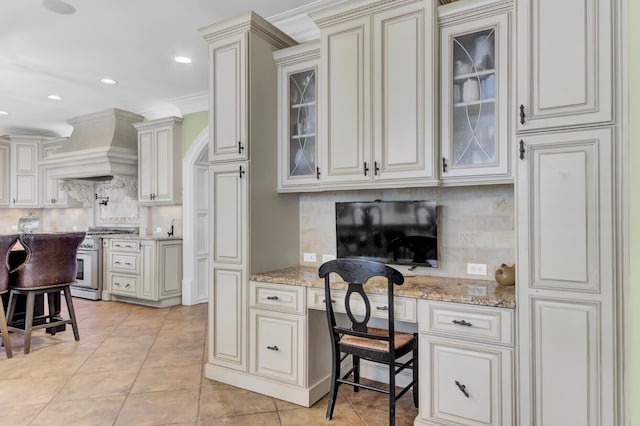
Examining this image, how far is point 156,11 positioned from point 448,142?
8.46 ft

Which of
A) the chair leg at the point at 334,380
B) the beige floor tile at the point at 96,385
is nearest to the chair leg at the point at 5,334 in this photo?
the beige floor tile at the point at 96,385

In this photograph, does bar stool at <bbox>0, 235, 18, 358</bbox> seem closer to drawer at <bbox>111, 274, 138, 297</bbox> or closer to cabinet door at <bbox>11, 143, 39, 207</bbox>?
drawer at <bbox>111, 274, 138, 297</bbox>

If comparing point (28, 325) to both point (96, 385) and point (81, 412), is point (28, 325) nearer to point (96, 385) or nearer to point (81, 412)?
point (96, 385)

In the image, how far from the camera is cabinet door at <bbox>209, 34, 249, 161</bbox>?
2988 millimetres

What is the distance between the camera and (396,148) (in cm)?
265

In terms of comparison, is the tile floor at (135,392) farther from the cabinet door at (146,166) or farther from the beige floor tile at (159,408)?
the cabinet door at (146,166)

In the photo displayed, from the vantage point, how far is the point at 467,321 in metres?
2.19

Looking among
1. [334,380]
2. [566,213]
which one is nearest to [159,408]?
[334,380]

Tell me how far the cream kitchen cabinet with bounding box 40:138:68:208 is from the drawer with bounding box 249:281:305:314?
19.2 ft

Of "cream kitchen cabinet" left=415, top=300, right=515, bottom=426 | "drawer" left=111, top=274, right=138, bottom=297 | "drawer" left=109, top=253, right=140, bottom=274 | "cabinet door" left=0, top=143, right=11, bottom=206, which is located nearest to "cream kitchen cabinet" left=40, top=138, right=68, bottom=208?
"cabinet door" left=0, top=143, right=11, bottom=206

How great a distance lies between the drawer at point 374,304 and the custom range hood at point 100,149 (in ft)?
14.6

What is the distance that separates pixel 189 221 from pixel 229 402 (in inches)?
132

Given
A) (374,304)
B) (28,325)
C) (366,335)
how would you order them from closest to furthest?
(366,335)
(374,304)
(28,325)

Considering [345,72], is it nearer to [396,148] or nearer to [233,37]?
[396,148]
